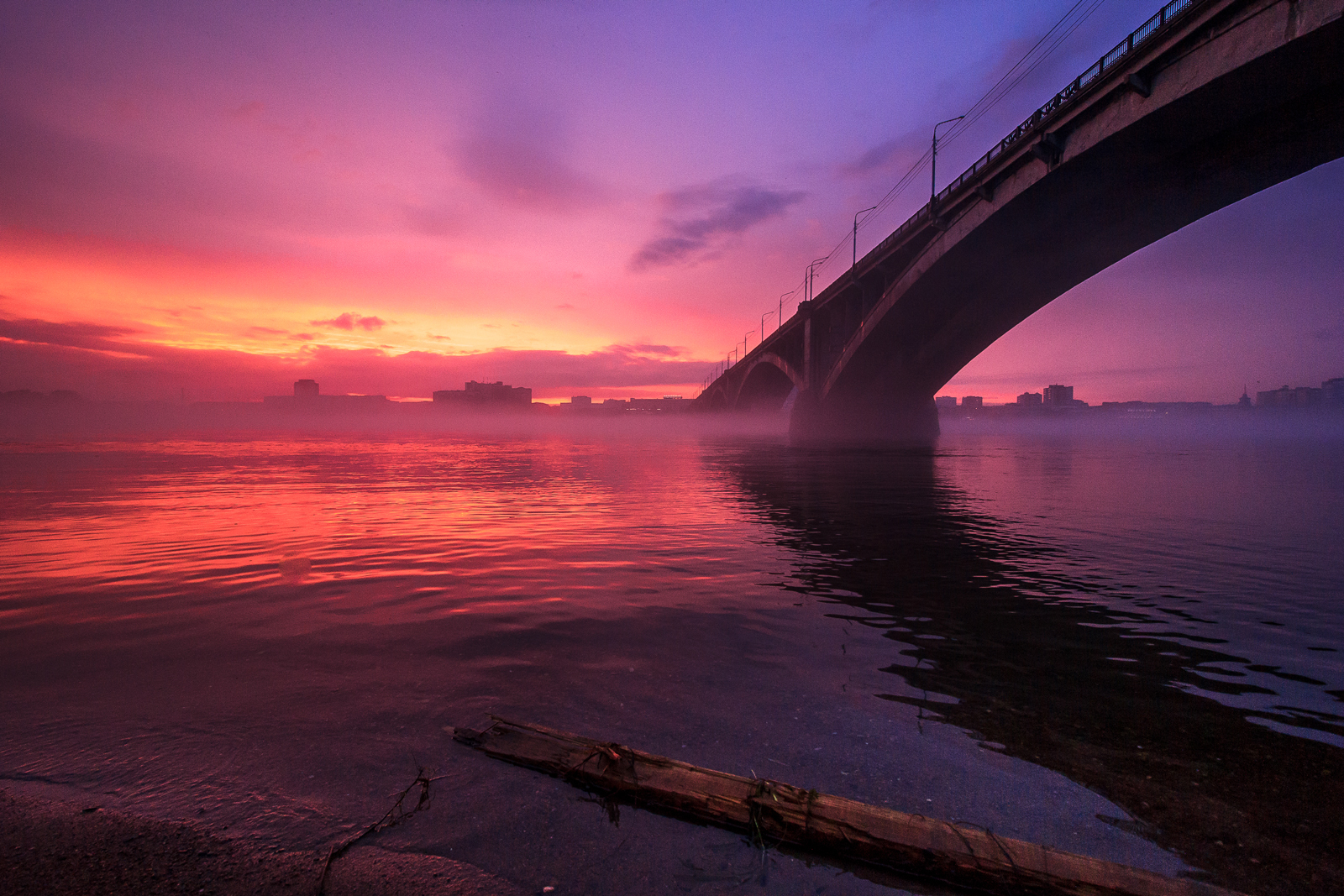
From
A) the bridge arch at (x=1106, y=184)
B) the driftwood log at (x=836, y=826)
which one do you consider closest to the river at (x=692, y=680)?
the driftwood log at (x=836, y=826)

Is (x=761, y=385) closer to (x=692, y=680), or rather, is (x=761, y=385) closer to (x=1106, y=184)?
(x=1106, y=184)

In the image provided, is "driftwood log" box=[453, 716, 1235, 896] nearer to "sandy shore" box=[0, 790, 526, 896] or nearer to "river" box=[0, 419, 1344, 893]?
"river" box=[0, 419, 1344, 893]

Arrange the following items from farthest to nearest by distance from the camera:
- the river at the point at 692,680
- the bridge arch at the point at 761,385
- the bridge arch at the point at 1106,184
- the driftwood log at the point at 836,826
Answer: the bridge arch at the point at 761,385, the bridge arch at the point at 1106,184, the river at the point at 692,680, the driftwood log at the point at 836,826

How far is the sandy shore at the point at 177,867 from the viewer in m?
2.52

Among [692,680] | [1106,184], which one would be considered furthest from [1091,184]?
[692,680]

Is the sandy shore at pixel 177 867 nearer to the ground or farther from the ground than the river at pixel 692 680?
farther from the ground

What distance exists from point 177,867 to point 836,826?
9.86ft

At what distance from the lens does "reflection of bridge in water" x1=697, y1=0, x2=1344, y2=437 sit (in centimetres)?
2138

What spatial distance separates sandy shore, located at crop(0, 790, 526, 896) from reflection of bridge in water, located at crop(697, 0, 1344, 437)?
29512mm

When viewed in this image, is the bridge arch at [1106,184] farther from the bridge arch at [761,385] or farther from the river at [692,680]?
the bridge arch at [761,385]

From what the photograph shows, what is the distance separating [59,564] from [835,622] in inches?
475

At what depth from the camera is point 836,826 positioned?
2.79 m

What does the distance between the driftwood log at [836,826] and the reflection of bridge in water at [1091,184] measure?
27.6 meters

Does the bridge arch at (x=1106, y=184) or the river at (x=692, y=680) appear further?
the bridge arch at (x=1106, y=184)
